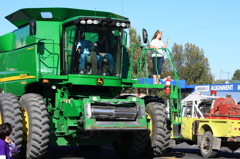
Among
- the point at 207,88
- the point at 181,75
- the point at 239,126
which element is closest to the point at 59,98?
the point at 239,126

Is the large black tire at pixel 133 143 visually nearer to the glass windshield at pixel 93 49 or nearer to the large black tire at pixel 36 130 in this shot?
the glass windshield at pixel 93 49

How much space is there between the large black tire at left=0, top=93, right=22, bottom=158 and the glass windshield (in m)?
1.86

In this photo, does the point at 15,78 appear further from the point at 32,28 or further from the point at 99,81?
the point at 99,81

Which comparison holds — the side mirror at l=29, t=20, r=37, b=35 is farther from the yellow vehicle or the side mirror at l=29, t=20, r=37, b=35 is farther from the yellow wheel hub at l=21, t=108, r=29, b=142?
the yellow vehicle

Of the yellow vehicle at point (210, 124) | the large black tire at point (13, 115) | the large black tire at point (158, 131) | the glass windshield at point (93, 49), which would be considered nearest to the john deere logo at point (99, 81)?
the glass windshield at point (93, 49)

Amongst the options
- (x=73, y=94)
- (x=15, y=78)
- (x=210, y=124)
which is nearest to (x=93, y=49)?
(x=73, y=94)

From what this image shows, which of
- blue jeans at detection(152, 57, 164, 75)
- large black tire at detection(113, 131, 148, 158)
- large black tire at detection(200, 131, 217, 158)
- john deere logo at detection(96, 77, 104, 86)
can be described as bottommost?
large black tire at detection(200, 131, 217, 158)

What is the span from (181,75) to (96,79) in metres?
76.3

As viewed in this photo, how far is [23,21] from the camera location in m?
13.6

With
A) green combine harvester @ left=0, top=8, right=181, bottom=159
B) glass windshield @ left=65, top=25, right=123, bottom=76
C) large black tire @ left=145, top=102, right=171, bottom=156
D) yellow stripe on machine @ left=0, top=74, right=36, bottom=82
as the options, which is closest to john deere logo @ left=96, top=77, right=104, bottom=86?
green combine harvester @ left=0, top=8, right=181, bottom=159

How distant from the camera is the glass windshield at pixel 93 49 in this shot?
12.6m

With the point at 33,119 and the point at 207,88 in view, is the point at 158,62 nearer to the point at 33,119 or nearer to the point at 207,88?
the point at 33,119

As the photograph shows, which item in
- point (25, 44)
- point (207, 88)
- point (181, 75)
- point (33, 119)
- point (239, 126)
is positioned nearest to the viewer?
point (33, 119)

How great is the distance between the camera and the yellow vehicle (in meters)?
15.6
